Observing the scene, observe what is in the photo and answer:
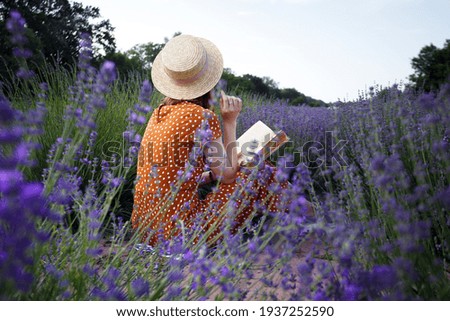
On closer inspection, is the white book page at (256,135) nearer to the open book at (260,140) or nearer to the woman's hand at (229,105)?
the open book at (260,140)

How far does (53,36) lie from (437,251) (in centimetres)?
894

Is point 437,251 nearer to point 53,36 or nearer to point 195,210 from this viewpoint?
point 195,210

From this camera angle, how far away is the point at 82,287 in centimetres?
134
